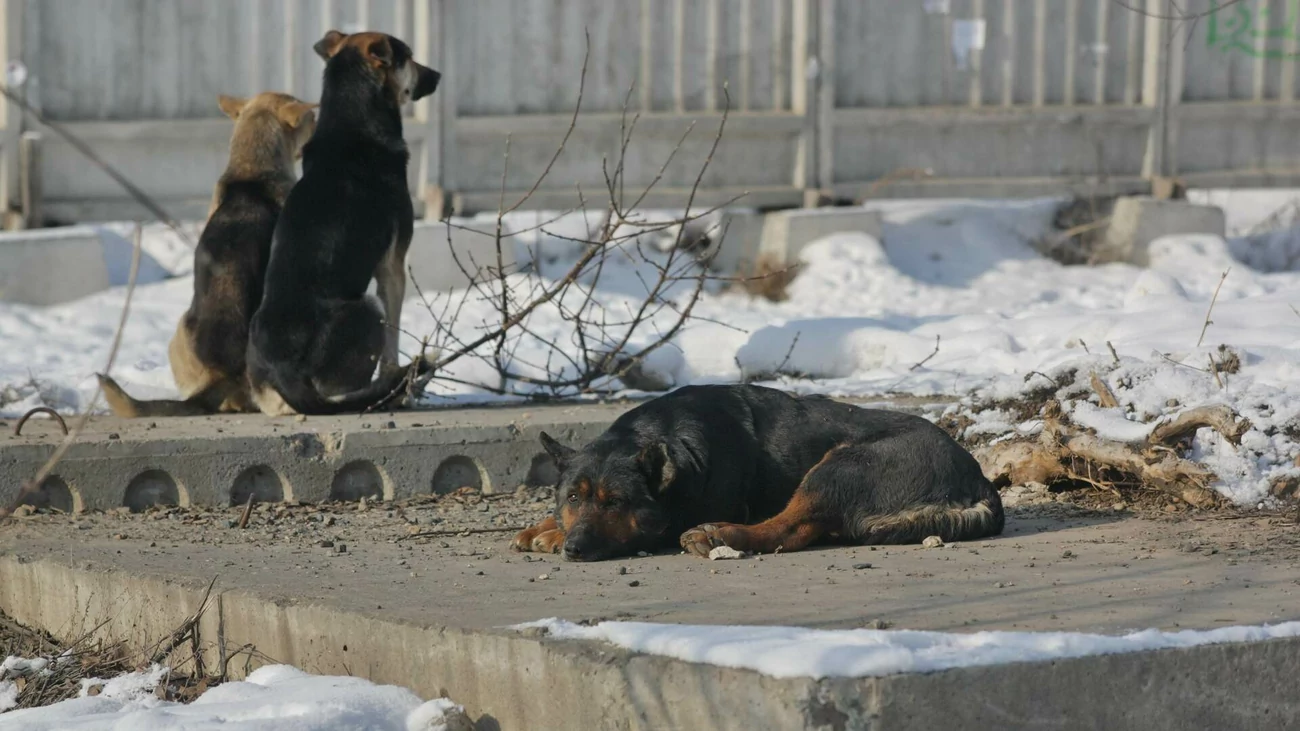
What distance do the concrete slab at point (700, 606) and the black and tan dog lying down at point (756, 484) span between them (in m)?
0.12

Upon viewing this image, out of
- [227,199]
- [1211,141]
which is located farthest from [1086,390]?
[1211,141]

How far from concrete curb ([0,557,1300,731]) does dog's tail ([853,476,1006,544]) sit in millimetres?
1637

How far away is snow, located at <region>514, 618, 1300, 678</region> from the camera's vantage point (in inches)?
122

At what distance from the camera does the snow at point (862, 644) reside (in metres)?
3.11

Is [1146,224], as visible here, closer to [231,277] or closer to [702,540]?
[231,277]

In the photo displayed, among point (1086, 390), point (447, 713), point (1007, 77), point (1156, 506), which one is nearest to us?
point (447, 713)

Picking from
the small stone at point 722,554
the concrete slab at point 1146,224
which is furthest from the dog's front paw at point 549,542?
the concrete slab at point 1146,224

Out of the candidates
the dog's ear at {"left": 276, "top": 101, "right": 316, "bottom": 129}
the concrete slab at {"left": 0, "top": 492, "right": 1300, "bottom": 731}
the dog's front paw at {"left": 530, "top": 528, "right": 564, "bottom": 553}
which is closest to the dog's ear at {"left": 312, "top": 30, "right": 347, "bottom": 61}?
the dog's ear at {"left": 276, "top": 101, "right": 316, "bottom": 129}

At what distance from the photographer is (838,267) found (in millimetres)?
13312

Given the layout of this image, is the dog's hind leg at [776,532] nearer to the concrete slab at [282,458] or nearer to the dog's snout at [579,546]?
the dog's snout at [579,546]

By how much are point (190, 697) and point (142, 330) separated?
7.15 metres

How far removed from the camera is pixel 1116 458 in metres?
5.83

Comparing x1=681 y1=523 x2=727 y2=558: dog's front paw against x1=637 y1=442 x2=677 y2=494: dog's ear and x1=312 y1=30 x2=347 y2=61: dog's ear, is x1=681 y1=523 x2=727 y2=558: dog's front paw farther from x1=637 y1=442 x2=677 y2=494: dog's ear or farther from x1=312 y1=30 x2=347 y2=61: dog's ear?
x1=312 y1=30 x2=347 y2=61: dog's ear

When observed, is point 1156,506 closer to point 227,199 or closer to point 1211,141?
point 227,199
